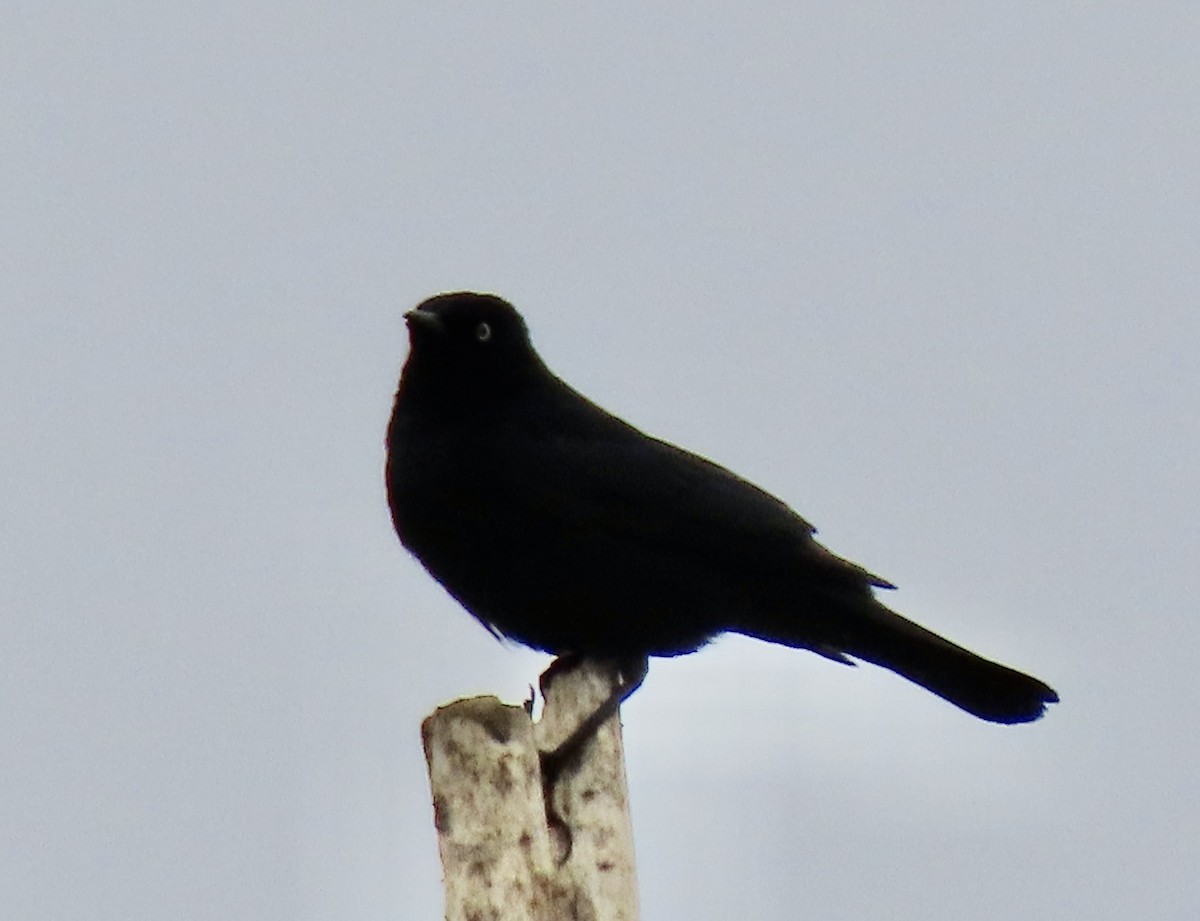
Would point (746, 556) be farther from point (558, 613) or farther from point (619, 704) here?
point (619, 704)

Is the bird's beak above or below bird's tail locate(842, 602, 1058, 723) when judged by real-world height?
above

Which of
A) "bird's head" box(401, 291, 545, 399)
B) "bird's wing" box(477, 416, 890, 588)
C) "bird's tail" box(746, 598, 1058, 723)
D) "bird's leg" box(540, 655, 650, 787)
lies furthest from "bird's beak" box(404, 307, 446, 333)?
"bird's tail" box(746, 598, 1058, 723)

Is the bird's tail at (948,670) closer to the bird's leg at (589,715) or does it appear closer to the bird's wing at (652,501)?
the bird's wing at (652,501)

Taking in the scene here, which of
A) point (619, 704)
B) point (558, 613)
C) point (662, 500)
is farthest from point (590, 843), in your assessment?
point (662, 500)

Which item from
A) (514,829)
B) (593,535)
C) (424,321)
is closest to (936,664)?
(593,535)

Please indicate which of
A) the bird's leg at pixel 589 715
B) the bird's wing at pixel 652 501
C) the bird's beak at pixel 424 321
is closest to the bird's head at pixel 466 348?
the bird's beak at pixel 424 321

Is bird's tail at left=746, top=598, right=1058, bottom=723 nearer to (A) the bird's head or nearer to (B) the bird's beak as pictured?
(A) the bird's head

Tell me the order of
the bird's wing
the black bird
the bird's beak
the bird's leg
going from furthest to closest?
1. the bird's beak
2. the bird's wing
3. the black bird
4. the bird's leg
